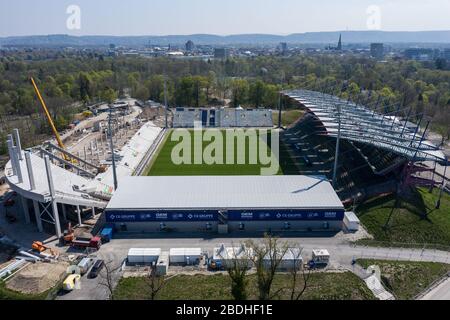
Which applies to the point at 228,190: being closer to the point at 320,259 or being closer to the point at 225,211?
the point at 225,211

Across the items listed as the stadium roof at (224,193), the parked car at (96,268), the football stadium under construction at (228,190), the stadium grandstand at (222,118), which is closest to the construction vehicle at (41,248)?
the football stadium under construction at (228,190)

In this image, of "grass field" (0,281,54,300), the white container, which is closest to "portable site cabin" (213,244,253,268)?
the white container

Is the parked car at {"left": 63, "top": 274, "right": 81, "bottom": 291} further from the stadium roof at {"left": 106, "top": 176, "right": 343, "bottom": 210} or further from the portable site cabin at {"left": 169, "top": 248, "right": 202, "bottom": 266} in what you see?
the stadium roof at {"left": 106, "top": 176, "right": 343, "bottom": 210}

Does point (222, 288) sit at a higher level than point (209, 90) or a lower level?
lower

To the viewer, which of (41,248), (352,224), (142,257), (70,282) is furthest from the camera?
(352,224)

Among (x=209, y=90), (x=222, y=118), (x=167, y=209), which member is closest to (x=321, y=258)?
(x=167, y=209)

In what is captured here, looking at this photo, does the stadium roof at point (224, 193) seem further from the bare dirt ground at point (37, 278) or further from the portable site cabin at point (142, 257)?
the bare dirt ground at point (37, 278)

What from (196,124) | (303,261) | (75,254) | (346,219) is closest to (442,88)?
(196,124)
